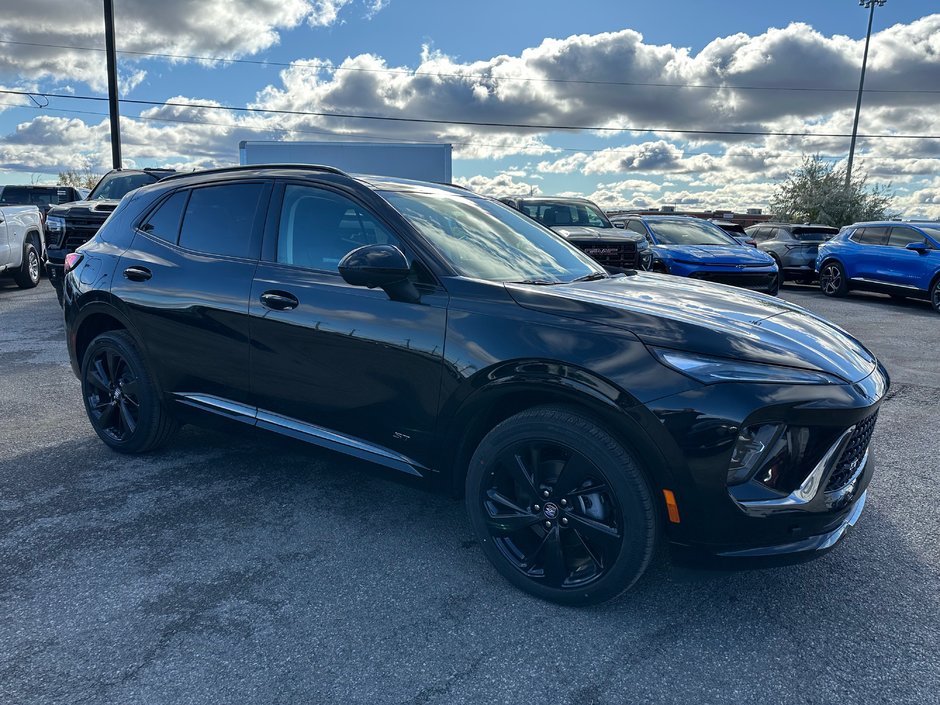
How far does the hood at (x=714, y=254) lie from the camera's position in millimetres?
11766

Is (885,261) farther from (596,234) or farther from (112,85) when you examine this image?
(112,85)

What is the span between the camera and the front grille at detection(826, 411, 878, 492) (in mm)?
2670

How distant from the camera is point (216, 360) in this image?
377 cm

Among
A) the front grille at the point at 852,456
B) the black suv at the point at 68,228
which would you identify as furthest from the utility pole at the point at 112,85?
the front grille at the point at 852,456

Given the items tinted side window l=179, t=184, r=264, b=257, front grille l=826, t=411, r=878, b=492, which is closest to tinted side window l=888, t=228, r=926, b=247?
front grille l=826, t=411, r=878, b=492

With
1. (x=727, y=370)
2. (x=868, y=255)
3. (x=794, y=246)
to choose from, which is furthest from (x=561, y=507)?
(x=794, y=246)

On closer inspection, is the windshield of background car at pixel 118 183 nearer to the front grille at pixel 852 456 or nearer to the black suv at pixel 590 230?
the black suv at pixel 590 230

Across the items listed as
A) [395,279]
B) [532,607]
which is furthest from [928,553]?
[395,279]

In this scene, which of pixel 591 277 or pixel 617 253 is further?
pixel 617 253

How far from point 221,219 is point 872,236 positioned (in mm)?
14170

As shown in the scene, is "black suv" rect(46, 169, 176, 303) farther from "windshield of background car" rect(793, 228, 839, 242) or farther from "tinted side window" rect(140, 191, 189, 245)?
"windshield of background car" rect(793, 228, 839, 242)

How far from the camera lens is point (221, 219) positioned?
156 inches

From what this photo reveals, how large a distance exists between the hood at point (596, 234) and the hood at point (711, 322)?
23.6 feet

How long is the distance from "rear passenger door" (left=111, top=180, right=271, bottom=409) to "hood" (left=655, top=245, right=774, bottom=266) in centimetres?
933
